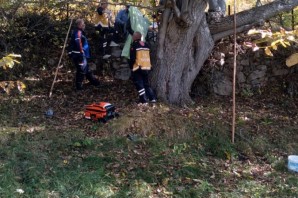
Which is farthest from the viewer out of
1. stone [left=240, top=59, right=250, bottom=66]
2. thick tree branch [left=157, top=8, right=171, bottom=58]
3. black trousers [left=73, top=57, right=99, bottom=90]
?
stone [left=240, top=59, right=250, bottom=66]

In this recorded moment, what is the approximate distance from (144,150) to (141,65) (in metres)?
1.95

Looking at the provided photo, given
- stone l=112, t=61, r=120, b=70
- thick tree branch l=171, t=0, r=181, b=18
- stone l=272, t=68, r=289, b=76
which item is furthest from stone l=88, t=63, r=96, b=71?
stone l=272, t=68, r=289, b=76

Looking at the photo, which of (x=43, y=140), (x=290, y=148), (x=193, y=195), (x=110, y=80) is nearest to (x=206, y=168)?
(x=193, y=195)

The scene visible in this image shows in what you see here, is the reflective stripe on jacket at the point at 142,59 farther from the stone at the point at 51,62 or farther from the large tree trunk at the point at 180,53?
the stone at the point at 51,62

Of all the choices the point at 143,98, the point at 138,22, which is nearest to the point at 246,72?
the point at 138,22

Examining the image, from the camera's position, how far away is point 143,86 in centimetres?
910

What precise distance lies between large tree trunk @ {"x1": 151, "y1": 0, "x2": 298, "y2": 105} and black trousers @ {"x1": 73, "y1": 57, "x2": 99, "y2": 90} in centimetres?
167

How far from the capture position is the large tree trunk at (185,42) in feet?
29.5

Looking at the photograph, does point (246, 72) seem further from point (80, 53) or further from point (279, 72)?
point (80, 53)

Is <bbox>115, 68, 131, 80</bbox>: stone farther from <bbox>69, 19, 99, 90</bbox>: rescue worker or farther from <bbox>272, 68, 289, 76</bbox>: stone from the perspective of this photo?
<bbox>272, 68, 289, 76</bbox>: stone

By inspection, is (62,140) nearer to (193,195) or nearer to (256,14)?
(193,195)

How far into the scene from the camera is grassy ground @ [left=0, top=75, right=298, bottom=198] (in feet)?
21.4

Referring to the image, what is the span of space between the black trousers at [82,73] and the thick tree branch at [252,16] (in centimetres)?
271

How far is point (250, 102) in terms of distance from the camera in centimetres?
1007
